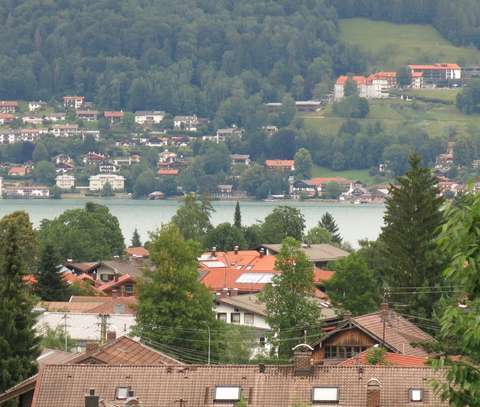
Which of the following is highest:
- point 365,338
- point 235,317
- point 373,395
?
point 373,395

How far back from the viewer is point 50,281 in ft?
161

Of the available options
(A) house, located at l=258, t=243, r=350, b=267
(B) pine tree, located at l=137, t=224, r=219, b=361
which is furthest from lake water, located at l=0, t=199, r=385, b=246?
(B) pine tree, located at l=137, t=224, r=219, b=361

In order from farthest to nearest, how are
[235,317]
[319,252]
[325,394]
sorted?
[319,252] < [235,317] < [325,394]

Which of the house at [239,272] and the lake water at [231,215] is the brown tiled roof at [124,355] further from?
the lake water at [231,215]

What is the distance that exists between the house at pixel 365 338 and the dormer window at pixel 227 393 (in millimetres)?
8373

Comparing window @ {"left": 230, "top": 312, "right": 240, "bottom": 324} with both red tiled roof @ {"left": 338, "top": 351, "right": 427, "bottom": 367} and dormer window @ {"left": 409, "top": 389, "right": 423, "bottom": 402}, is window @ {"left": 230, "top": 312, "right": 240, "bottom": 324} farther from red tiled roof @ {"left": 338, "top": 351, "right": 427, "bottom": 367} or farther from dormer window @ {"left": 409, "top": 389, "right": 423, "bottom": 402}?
dormer window @ {"left": 409, "top": 389, "right": 423, "bottom": 402}

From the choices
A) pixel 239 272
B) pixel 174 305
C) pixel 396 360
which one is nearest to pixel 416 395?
pixel 396 360

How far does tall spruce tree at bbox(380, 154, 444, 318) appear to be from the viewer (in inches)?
1350

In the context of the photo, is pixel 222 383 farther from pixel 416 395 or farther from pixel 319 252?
pixel 319 252

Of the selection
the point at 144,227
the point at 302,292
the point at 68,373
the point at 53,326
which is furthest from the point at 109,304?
the point at 144,227

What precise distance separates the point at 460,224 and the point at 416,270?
85.3ft

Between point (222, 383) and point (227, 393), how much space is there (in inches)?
8.9

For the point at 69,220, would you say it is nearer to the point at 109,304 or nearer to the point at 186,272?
the point at 109,304

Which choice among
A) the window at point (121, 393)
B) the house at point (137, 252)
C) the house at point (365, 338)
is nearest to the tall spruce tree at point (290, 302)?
the house at point (365, 338)
